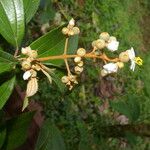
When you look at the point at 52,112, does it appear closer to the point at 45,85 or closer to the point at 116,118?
the point at 45,85

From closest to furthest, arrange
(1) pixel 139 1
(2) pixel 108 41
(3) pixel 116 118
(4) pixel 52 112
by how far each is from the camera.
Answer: (2) pixel 108 41, (4) pixel 52 112, (3) pixel 116 118, (1) pixel 139 1

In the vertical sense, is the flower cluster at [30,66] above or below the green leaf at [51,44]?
above

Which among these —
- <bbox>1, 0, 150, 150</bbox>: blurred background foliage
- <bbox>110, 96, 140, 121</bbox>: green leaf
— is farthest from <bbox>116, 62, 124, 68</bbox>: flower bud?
<bbox>110, 96, 140, 121</bbox>: green leaf

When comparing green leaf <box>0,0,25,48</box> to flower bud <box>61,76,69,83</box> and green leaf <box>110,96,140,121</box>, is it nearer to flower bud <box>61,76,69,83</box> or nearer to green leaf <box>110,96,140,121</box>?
flower bud <box>61,76,69,83</box>

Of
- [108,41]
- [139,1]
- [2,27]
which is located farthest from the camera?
[139,1]

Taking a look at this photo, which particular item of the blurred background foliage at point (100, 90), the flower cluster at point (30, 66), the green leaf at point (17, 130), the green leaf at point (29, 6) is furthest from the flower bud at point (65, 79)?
the blurred background foliage at point (100, 90)

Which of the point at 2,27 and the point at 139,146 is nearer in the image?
Result: the point at 2,27

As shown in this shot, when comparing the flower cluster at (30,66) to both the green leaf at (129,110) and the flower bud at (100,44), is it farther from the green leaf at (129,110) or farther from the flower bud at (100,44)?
the green leaf at (129,110)

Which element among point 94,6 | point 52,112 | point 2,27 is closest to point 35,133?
point 52,112
